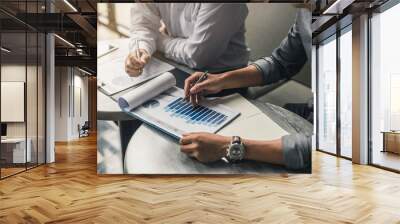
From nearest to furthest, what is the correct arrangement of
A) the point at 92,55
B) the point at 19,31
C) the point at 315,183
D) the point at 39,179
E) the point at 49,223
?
the point at 49,223 → the point at 315,183 → the point at 39,179 → the point at 19,31 → the point at 92,55

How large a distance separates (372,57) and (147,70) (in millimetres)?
4855

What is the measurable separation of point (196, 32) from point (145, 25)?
2.82ft

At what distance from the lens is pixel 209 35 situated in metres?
6.30

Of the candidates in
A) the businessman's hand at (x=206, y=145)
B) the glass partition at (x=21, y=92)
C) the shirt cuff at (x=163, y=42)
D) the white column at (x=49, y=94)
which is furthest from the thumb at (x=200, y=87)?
the white column at (x=49, y=94)

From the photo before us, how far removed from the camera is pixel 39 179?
6461 millimetres

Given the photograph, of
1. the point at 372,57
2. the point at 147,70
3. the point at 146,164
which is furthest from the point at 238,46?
the point at 372,57

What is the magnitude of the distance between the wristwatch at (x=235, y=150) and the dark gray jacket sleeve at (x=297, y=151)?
0.70 metres

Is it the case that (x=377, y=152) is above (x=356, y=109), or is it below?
below

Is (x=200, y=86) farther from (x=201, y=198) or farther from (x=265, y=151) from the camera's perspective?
(x=201, y=198)

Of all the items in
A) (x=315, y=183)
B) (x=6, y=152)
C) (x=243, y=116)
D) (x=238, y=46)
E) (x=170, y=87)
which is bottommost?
(x=315, y=183)

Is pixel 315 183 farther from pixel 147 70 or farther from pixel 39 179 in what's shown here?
pixel 39 179

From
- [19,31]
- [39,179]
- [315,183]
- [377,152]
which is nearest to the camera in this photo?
[315,183]

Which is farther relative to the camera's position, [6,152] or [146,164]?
[6,152]

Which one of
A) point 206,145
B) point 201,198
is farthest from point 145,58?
point 201,198
